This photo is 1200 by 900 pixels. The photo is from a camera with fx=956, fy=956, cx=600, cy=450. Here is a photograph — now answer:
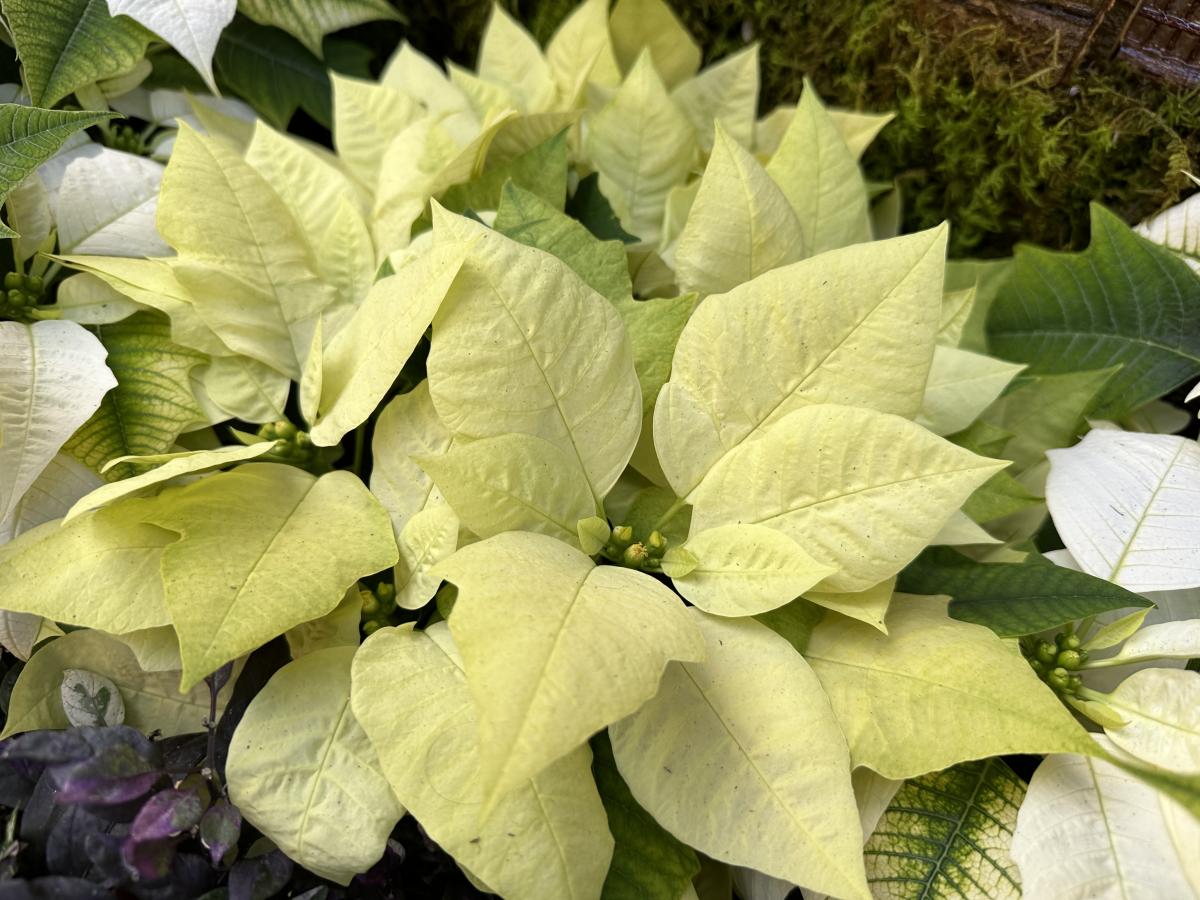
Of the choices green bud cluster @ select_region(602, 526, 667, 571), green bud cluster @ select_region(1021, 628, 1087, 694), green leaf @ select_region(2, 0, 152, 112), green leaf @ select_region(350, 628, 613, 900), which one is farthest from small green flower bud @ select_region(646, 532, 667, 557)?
green leaf @ select_region(2, 0, 152, 112)

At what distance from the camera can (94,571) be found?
460mm

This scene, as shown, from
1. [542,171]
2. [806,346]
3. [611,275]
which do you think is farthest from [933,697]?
[542,171]

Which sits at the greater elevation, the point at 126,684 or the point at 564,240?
the point at 564,240

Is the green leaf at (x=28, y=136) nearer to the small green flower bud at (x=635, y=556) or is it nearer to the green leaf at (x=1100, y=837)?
the small green flower bud at (x=635, y=556)

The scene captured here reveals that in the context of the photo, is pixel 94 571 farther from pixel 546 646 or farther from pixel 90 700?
pixel 546 646

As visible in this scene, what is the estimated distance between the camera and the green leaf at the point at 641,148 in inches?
26.6

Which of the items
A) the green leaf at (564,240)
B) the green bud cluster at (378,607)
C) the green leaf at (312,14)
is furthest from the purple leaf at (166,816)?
the green leaf at (312,14)

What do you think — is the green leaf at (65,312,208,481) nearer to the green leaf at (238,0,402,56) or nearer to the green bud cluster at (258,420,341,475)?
the green bud cluster at (258,420,341,475)

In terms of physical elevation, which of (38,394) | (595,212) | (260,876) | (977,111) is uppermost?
→ (977,111)

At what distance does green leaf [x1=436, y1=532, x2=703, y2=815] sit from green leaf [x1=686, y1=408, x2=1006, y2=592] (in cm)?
8

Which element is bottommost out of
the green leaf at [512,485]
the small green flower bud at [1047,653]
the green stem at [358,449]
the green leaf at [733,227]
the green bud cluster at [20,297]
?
the green stem at [358,449]

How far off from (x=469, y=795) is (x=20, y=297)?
39 centimetres

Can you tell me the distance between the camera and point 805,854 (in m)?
0.41

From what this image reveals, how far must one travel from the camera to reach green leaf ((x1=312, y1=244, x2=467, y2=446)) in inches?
17.8
